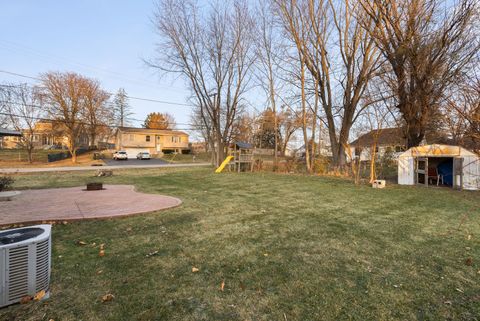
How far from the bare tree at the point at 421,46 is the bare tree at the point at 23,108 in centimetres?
3041

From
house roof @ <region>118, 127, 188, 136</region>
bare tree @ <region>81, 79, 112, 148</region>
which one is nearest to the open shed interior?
bare tree @ <region>81, 79, 112, 148</region>

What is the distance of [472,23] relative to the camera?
916 centimetres

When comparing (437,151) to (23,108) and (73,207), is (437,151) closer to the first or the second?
(73,207)

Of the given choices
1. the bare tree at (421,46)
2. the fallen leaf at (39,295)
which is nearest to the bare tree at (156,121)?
the bare tree at (421,46)

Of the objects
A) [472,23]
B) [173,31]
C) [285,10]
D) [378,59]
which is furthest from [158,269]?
[173,31]

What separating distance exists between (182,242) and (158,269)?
36.9 inches

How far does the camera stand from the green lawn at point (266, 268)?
7.22 ft

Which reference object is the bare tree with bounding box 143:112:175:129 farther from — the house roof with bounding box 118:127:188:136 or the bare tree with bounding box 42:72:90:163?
the bare tree with bounding box 42:72:90:163

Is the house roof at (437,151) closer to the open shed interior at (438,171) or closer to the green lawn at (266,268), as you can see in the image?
the open shed interior at (438,171)

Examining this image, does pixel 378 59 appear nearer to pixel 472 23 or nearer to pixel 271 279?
pixel 472 23

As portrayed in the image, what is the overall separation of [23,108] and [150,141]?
20222 mm

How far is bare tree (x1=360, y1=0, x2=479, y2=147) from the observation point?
30.9 ft

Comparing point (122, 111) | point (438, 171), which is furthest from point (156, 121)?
point (438, 171)

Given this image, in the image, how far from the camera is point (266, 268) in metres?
3.03
